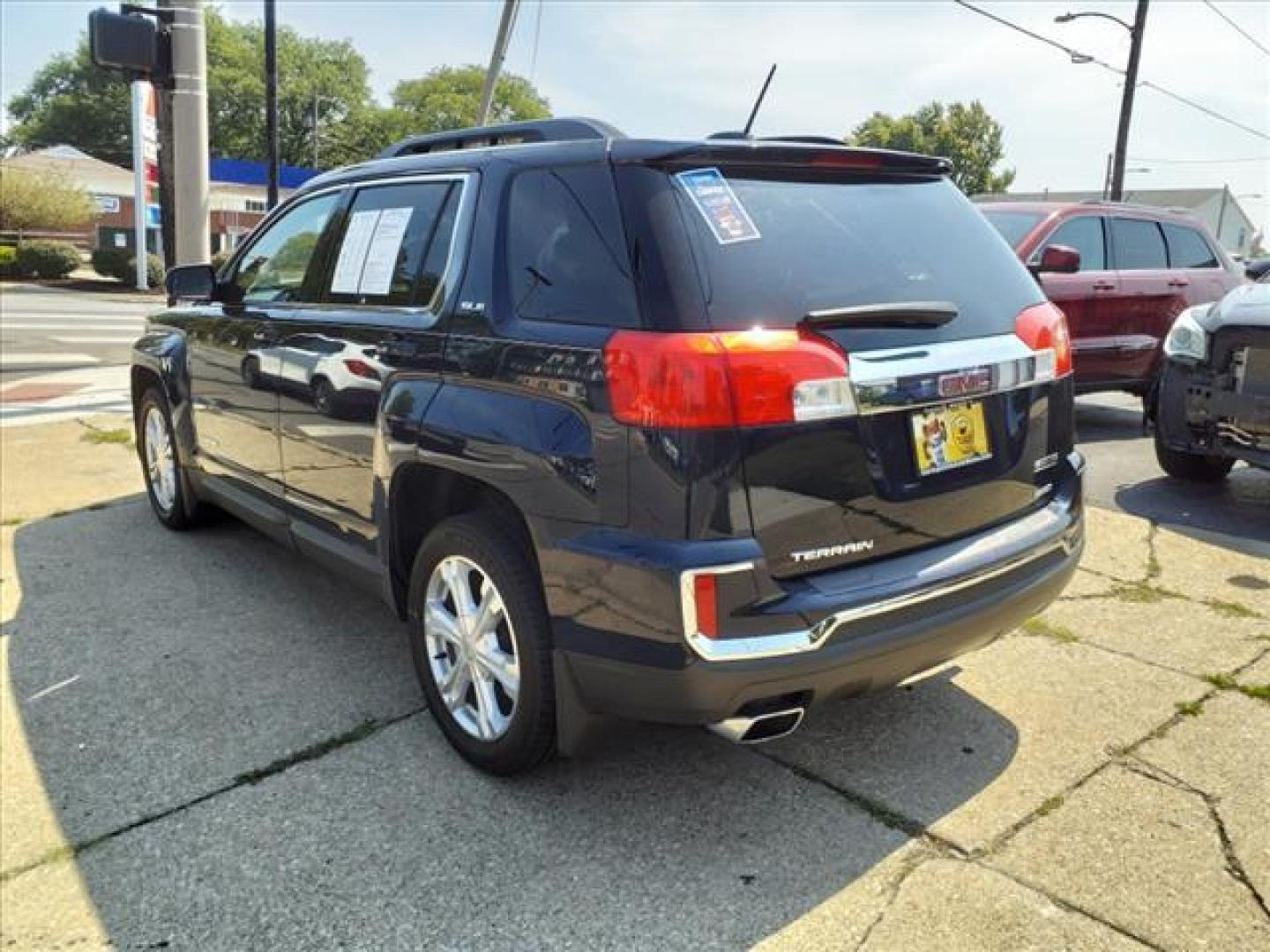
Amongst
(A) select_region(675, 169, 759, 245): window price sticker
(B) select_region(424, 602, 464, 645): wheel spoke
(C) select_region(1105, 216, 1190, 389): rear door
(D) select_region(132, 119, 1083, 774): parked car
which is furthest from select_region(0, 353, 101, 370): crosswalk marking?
(A) select_region(675, 169, 759, 245): window price sticker

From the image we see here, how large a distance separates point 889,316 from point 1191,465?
16.1ft

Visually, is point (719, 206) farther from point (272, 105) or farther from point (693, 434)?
point (272, 105)

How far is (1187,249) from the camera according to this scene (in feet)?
30.2

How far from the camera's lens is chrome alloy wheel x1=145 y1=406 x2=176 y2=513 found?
5.19 m

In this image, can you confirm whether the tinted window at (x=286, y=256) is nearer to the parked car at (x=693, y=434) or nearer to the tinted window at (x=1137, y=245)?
the parked car at (x=693, y=434)

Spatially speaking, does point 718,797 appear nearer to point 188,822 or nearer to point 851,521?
point 851,521

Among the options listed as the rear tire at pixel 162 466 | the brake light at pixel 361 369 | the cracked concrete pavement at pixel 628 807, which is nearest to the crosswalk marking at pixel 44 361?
the rear tire at pixel 162 466

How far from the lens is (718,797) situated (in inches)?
112

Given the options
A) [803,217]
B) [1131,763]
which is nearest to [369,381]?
[803,217]

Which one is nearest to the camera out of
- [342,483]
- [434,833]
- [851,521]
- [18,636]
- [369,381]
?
[851,521]

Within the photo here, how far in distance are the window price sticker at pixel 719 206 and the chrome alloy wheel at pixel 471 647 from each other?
112 centimetres

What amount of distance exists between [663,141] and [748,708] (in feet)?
4.62

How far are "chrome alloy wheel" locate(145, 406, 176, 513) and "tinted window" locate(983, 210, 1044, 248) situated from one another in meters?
6.11

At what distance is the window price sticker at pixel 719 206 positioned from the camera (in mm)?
2434
